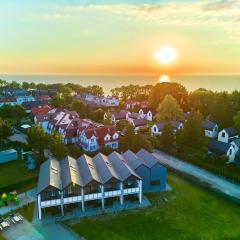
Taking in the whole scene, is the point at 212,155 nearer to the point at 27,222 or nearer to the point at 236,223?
the point at 236,223

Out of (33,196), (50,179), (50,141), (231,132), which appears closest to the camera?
(50,179)

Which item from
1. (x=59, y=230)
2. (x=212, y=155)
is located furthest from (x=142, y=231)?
(x=212, y=155)

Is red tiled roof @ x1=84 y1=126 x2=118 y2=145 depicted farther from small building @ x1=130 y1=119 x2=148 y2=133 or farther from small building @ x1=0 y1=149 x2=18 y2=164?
small building @ x1=130 y1=119 x2=148 y2=133

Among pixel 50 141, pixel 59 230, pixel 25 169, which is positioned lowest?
pixel 59 230

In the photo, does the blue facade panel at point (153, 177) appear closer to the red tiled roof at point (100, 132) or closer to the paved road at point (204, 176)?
the paved road at point (204, 176)

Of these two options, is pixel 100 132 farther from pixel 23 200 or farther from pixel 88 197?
pixel 88 197

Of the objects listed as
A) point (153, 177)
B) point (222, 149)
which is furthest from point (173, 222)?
point (222, 149)

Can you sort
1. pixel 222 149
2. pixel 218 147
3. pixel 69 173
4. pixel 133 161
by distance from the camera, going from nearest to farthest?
pixel 69 173 → pixel 133 161 → pixel 222 149 → pixel 218 147
